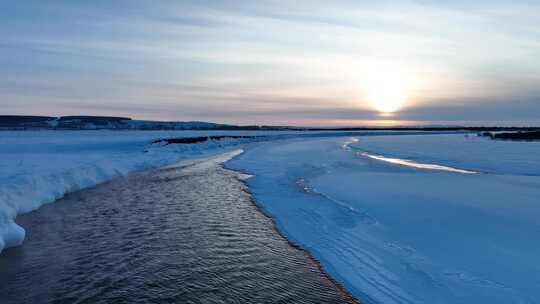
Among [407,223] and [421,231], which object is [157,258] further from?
[407,223]

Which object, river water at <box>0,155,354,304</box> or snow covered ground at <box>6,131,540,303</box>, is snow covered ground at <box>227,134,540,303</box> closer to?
snow covered ground at <box>6,131,540,303</box>

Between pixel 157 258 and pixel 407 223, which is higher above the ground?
pixel 407 223

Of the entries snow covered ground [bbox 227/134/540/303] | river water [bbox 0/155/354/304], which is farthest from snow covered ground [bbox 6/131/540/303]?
river water [bbox 0/155/354/304]

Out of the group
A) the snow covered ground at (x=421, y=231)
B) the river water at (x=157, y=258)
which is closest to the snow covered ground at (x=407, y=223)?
the snow covered ground at (x=421, y=231)

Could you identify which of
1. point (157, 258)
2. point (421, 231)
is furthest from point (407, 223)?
point (157, 258)

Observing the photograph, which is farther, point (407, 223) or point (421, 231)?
point (407, 223)

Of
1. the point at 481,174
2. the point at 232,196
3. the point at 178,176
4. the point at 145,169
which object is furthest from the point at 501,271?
the point at 145,169
